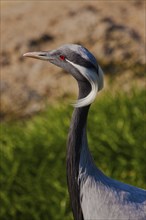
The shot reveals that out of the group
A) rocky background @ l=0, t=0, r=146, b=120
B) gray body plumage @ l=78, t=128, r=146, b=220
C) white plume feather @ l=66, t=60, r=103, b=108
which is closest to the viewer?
white plume feather @ l=66, t=60, r=103, b=108

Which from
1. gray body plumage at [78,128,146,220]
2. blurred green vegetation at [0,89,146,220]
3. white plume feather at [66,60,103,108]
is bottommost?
blurred green vegetation at [0,89,146,220]

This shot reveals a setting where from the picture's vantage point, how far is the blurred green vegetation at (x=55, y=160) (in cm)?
772

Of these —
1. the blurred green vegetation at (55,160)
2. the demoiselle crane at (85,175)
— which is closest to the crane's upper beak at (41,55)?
the demoiselle crane at (85,175)

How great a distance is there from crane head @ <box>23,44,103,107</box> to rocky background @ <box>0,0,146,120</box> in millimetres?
4328

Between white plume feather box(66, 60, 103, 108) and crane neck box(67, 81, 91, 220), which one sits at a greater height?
white plume feather box(66, 60, 103, 108)

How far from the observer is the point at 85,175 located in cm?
514

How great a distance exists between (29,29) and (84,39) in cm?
75

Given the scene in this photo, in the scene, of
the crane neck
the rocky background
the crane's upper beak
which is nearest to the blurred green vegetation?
the rocky background

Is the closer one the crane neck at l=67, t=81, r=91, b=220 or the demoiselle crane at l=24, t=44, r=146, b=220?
the demoiselle crane at l=24, t=44, r=146, b=220

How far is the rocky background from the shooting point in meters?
9.70

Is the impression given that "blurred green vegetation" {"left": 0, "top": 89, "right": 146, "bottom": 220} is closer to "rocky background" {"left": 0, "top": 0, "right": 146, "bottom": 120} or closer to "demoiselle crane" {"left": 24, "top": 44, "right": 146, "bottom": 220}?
"rocky background" {"left": 0, "top": 0, "right": 146, "bottom": 120}

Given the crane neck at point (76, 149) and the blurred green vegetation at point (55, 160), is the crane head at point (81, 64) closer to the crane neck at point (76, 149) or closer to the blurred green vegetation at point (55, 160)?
the crane neck at point (76, 149)

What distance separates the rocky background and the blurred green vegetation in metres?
1.23

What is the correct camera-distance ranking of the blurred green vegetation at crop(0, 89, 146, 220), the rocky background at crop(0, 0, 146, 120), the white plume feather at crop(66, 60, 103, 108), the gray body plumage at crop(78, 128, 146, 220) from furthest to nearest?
the rocky background at crop(0, 0, 146, 120) < the blurred green vegetation at crop(0, 89, 146, 220) < the gray body plumage at crop(78, 128, 146, 220) < the white plume feather at crop(66, 60, 103, 108)
